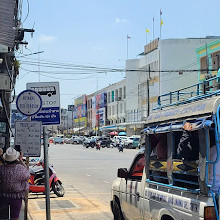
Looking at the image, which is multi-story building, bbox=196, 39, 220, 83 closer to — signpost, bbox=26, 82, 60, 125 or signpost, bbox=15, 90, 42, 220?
signpost, bbox=26, 82, 60, 125

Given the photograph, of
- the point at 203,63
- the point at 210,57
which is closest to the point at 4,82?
the point at 210,57

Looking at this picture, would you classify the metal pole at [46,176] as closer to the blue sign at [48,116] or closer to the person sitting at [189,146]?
the blue sign at [48,116]

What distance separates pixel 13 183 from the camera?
6.86 metres

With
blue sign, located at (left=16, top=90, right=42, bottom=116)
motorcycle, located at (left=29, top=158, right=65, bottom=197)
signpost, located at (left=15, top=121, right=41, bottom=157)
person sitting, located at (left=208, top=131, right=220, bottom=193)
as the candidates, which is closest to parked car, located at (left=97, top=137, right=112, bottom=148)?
motorcycle, located at (left=29, top=158, right=65, bottom=197)

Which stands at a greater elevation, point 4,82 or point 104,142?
point 4,82

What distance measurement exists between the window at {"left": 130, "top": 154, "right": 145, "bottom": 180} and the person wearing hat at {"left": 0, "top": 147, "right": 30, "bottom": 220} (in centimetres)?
175

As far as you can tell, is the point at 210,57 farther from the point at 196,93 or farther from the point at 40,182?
the point at 196,93

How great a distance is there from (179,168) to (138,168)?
2385 mm

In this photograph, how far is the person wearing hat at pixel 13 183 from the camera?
6852mm

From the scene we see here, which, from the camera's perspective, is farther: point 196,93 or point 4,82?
point 4,82

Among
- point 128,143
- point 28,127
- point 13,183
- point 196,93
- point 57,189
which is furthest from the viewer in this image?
point 128,143

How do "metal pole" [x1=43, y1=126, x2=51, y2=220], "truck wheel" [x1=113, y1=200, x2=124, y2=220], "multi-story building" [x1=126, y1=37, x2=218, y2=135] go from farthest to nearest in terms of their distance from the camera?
1. "multi-story building" [x1=126, y1=37, x2=218, y2=135]
2. "truck wheel" [x1=113, y1=200, x2=124, y2=220]
3. "metal pole" [x1=43, y1=126, x2=51, y2=220]

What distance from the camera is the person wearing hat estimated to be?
6.85 metres

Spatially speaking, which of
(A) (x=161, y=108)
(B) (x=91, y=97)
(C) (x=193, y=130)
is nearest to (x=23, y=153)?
(A) (x=161, y=108)
